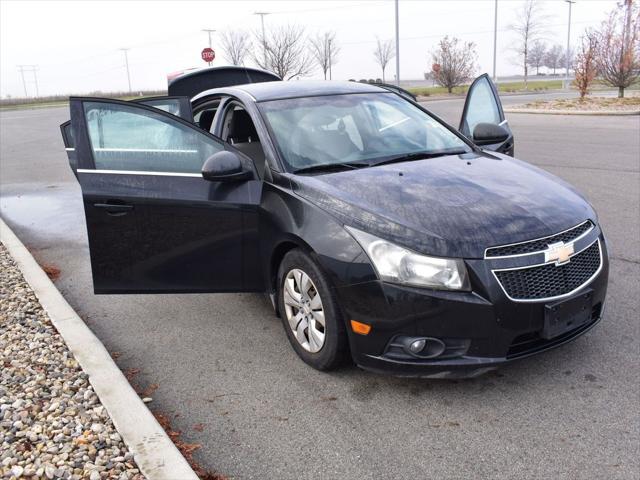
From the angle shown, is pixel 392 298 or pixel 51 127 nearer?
pixel 392 298

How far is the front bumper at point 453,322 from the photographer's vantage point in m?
2.88

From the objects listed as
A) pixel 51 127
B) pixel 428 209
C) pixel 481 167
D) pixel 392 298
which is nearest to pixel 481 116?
pixel 481 167

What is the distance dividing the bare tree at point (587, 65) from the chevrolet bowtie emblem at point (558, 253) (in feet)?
91.5

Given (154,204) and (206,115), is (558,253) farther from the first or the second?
(206,115)

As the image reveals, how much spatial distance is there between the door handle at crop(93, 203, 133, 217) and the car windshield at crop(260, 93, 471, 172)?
1088mm

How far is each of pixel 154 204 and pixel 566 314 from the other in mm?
2582

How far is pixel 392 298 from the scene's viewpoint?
2.95m

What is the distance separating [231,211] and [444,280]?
1551mm

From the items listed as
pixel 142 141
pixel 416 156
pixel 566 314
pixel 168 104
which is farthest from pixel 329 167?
pixel 168 104

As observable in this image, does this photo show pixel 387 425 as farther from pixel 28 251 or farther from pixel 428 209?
pixel 28 251

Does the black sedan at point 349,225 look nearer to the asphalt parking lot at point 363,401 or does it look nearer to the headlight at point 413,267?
the headlight at point 413,267

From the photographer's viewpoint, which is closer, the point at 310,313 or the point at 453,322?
the point at 453,322

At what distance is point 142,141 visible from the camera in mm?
4008

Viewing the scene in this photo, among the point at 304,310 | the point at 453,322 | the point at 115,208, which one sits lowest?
the point at 304,310
